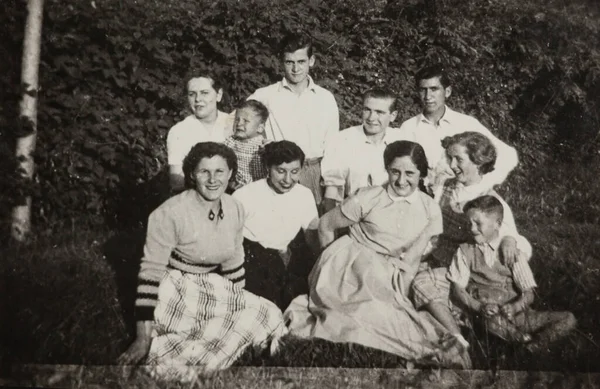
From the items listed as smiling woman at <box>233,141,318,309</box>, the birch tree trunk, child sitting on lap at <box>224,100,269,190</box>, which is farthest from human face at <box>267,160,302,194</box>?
the birch tree trunk

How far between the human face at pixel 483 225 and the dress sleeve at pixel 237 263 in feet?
4.36

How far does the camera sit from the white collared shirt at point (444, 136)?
4180mm

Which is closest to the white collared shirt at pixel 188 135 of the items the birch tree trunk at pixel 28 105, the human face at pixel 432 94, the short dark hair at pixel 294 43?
the short dark hair at pixel 294 43

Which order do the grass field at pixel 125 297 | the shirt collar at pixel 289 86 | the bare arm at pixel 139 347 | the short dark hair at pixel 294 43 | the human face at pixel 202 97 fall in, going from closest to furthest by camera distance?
the bare arm at pixel 139 347 → the grass field at pixel 125 297 → the human face at pixel 202 97 → the short dark hair at pixel 294 43 → the shirt collar at pixel 289 86

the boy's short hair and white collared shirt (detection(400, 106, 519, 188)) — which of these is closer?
the boy's short hair

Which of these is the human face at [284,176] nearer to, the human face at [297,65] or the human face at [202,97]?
the human face at [202,97]

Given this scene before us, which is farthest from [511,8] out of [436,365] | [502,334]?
[436,365]

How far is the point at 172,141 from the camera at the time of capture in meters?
4.15

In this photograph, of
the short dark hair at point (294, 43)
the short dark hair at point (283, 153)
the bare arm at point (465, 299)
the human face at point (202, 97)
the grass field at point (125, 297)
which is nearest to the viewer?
the grass field at point (125, 297)

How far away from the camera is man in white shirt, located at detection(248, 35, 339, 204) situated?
440 centimetres

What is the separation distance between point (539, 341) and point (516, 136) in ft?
6.12

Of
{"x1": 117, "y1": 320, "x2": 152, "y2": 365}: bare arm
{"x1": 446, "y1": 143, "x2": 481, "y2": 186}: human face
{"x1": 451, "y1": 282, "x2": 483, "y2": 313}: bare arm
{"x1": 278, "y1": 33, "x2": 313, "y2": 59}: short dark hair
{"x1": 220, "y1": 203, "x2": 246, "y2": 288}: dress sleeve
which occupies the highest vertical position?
{"x1": 278, "y1": 33, "x2": 313, "y2": 59}: short dark hair

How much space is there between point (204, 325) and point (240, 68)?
1.90 m

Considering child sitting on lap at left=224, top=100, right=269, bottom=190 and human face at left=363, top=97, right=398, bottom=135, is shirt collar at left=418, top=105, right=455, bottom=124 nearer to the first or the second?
human face at left=363, top=97, right=398, bottom=135
